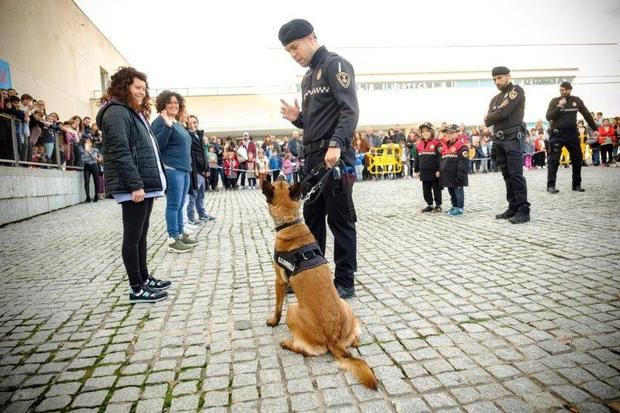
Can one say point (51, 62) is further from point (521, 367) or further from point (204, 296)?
point (521, 367)

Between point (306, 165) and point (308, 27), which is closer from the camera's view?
point (308, 27)

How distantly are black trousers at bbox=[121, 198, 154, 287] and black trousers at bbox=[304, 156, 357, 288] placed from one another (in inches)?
61.9

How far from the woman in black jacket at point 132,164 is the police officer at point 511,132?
18.4ft

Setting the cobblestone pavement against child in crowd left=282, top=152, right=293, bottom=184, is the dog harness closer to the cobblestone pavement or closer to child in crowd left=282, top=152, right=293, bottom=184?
the cobblestone pavement

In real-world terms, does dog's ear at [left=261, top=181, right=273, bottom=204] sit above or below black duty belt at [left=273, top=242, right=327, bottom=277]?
above

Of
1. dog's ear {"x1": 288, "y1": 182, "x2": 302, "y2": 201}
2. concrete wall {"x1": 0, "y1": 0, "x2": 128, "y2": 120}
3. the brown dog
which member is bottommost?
the brown dog

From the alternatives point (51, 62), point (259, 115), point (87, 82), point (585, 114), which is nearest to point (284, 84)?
point (259, 115)

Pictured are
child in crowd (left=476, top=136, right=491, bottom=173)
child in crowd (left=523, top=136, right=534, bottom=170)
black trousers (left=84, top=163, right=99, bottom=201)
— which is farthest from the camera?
child in crowd (left=476, top=136, right=491, bottom=173)

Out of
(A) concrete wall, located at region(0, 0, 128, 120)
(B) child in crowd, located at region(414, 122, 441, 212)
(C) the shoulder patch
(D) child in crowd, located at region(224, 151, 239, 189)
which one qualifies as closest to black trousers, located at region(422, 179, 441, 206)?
(B) child in crowd, located at region(414, 122, 441, 212)

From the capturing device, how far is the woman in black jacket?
330 centimetres

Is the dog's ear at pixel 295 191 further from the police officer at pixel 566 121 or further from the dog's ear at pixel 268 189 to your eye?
the police officer at pixel 566 121

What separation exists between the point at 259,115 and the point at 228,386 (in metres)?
35.2

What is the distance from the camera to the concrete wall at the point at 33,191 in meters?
8.52

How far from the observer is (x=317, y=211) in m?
3.55
